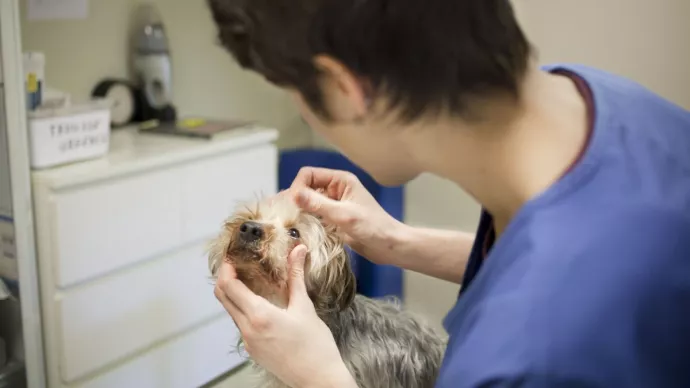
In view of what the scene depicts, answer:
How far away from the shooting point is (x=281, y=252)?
133 cm

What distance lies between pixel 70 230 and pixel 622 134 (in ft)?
4.54

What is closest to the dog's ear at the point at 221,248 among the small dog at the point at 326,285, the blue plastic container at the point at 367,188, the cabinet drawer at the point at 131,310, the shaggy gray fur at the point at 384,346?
the small dog at the point at 326,285

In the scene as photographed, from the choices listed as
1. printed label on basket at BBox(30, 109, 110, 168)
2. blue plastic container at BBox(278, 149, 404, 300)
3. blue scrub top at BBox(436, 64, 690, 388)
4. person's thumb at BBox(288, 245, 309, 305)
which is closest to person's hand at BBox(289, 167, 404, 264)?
person's thumb at BBox(288, 245, 309, 305)

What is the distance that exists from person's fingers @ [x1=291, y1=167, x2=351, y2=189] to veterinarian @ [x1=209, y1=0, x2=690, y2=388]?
54 centimetres

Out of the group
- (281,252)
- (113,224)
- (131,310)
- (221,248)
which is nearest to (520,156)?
(281,252)

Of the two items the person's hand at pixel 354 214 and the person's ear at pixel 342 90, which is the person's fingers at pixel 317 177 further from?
the person's ear at pixel 342 90

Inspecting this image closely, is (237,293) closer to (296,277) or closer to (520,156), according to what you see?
(296,277)

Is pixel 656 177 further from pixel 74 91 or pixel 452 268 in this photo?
pixel 74 91

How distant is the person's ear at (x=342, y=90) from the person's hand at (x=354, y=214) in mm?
541

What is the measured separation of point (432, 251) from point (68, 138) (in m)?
0.99

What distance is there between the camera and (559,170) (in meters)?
0.75

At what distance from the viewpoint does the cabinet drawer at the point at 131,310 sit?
183 centimetres

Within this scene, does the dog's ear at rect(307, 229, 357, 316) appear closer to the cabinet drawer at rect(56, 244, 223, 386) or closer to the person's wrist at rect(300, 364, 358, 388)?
the person's wrist at rect(300, 364, 358, 388)

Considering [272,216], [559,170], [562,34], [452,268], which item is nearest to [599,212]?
[559,170]
